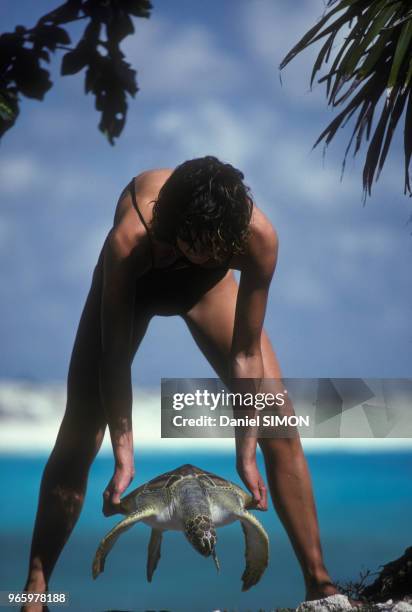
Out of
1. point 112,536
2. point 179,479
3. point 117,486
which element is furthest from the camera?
point 179,479

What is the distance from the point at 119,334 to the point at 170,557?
769 millimetres

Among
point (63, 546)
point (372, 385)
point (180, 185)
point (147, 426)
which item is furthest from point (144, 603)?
point (180, 185)

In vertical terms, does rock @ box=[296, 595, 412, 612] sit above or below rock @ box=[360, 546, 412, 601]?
below

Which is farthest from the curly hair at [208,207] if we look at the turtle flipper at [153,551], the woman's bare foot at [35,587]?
the woman's bare foot at [35,587]

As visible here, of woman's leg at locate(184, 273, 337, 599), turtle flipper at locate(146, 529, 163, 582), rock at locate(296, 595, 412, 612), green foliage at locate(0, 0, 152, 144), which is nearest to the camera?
green foliage at locate(0, 0, 152, 144)

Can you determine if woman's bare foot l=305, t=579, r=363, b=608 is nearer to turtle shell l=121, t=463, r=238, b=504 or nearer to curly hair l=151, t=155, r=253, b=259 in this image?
turtle shell l=121, t=463, r=238, b=504

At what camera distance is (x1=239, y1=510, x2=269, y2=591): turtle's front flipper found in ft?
6.21

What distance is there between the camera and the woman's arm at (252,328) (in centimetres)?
170

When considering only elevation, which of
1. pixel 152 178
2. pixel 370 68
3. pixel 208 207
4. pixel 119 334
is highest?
pixel 370 68

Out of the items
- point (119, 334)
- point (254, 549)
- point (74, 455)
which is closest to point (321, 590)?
point (254, 549)

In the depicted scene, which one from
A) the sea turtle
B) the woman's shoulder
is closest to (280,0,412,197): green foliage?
the woman's shoulder

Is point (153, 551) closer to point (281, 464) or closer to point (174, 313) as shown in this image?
point (281, 464)

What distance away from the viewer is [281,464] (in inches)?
75.5

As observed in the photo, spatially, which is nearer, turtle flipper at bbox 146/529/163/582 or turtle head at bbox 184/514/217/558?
turtle head at bbox 184/514/217/558
